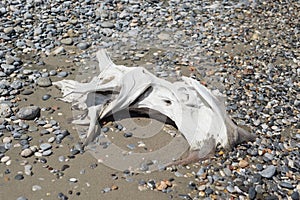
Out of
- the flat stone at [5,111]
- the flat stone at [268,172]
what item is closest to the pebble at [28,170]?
the flat stone at [5,111]

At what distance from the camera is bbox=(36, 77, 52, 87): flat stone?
4984mm

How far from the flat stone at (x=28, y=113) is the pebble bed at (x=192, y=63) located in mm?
13

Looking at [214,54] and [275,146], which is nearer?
[275,146]

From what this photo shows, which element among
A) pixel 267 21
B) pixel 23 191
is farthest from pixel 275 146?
pixel 267 21

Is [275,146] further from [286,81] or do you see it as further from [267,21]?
[267,21]

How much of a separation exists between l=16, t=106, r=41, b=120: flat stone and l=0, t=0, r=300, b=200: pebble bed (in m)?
0.01

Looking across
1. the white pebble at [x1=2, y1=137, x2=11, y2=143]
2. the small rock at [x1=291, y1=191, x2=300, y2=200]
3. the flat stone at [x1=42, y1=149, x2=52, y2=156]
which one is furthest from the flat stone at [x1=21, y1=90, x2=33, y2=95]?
the small rock at [x1=291, y1=191, x2=300, y2=200]

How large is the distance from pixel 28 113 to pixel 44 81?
2.03ft

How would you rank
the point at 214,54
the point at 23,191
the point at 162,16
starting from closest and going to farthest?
the point at 23,191 → the point at 214,54 → the point at 162,16

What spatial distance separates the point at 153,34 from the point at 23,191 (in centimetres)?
299

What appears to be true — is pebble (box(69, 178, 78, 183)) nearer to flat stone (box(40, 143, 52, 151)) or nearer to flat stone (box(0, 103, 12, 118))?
flat stone (box(40, 143, 52, 151))

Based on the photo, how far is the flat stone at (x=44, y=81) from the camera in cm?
498

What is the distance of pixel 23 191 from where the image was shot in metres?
3.73

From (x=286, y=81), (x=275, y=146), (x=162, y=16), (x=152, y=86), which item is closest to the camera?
(x=275, y=146)
